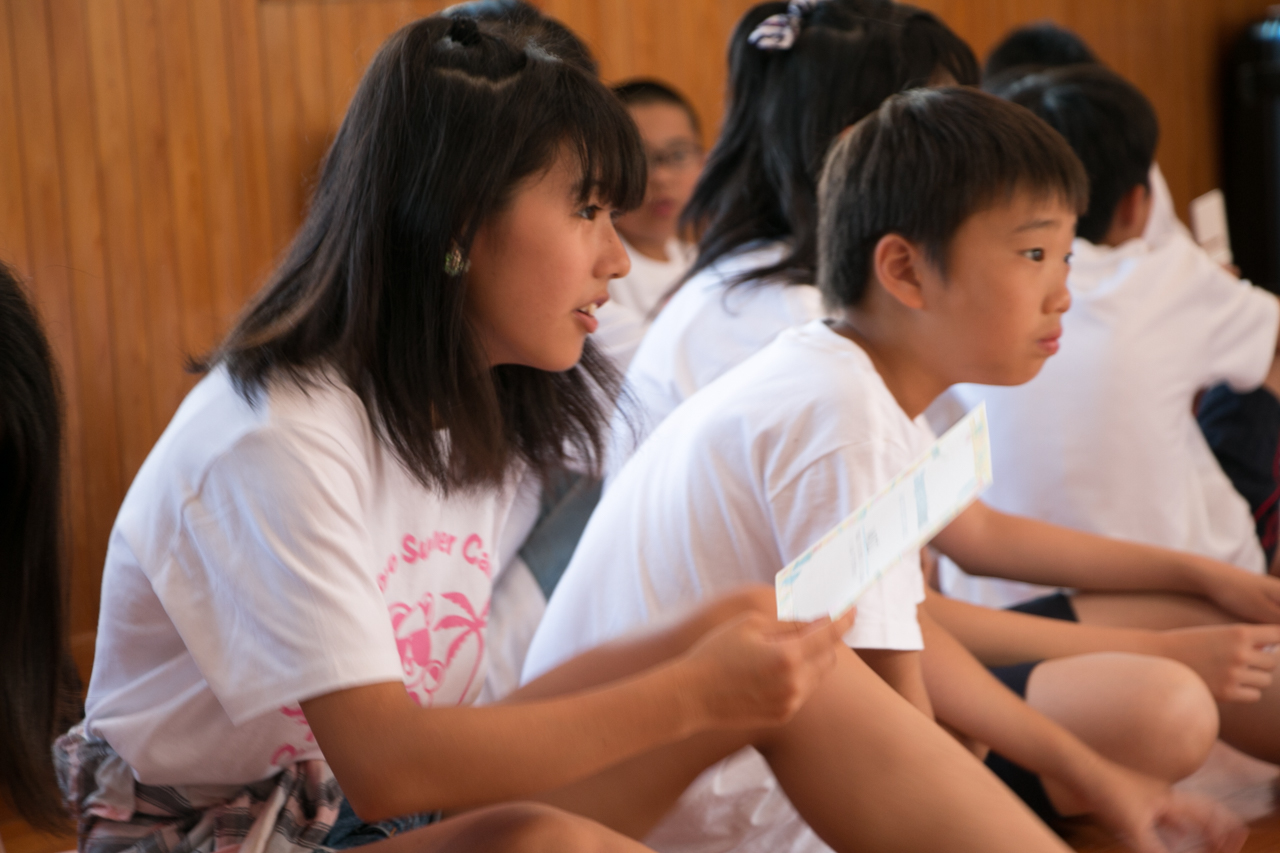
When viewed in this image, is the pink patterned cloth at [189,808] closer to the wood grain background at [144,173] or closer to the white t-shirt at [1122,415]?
the white t-shirt at [1122,415]

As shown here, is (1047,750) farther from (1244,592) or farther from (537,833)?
(537,833)

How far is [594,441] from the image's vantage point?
4.00ft

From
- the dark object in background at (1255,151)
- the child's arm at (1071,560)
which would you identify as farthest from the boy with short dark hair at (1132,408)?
the dark object in background at (1255,151)

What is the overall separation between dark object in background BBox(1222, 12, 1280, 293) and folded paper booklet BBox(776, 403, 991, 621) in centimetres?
393

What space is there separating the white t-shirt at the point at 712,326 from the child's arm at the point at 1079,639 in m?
0.39

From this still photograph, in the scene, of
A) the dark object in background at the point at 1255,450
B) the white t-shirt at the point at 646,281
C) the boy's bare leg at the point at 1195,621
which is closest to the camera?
the boy's bare leg at the point at 1195,621

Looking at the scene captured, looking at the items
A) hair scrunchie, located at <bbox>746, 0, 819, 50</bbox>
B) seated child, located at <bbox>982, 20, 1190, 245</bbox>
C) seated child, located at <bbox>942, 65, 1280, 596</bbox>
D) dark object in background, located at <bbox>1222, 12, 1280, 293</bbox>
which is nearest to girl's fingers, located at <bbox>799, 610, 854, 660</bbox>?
seated child, located at <bbox>942, 65, 1280, 596</bbox>

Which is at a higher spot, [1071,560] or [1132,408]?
[1132,408]

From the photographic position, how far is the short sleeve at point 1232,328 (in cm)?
182

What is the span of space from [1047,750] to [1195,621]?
16.7 inches

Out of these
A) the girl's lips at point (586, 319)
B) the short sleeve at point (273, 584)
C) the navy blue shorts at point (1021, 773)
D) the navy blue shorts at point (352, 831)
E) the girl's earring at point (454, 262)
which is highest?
the girl's earring at point (454, 262)

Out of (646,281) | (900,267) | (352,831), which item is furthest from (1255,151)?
(352,831)

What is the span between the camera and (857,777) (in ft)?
3.05

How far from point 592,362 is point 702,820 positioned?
0.44 m
